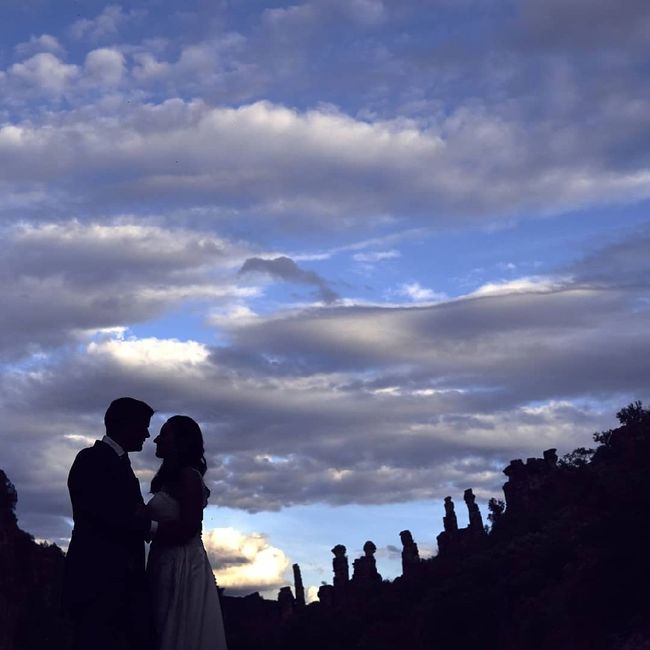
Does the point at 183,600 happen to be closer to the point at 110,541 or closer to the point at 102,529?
the point at 110,541

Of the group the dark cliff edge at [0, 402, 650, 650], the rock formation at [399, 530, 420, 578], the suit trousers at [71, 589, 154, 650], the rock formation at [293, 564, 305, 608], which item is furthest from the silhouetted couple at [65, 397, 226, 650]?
the rock formation at [293, 564, 305, 608]

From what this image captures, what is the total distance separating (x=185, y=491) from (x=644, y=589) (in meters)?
41.7

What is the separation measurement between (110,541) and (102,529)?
11 cm

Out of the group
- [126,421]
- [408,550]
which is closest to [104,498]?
[126,421]

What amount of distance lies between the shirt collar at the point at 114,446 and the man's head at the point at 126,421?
0.09 feet

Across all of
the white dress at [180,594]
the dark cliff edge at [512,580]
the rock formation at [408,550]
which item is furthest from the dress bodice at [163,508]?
the rock formation at [408,550]

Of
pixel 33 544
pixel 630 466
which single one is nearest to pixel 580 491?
pixel 630 466

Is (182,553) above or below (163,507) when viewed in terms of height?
below

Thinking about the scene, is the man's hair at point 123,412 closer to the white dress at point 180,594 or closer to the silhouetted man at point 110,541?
the silhouetted man at point 110,541

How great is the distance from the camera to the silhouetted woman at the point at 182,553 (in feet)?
29.1

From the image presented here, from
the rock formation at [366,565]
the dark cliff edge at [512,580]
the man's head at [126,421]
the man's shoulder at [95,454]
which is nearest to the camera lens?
the man's shoulder at [95,454]

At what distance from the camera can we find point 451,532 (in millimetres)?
134625

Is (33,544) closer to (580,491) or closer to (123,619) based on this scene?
(580,491)

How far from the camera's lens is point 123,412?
877 centimetres
